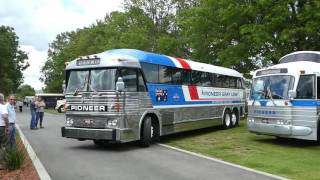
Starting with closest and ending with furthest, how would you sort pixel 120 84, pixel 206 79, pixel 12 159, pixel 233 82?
pixel 12 159
pixel 120 84
pixel 206 79
pixel 233 82

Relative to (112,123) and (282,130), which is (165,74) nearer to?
(112,123)

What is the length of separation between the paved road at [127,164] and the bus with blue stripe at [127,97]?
640 mm

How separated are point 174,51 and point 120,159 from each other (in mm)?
34958

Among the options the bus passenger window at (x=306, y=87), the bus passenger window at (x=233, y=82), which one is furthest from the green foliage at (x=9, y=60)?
the bus passenger window at (x=306, y=87)

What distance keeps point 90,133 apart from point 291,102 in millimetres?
6701

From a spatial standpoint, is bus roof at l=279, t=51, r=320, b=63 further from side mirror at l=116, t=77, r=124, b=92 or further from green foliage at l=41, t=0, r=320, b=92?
side mirror at l=116, t=77, r=124, b=92

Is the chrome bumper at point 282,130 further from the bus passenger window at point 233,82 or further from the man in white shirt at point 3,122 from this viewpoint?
the man in white shirt at point 3,122

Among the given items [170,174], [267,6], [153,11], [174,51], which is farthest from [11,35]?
[170,174]

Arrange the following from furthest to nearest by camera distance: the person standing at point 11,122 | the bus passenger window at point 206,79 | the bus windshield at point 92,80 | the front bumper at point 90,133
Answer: the bus passenger window at point 206,79, the bus windshield at point 92,80, the front bumper at point 90,133, the person standing at point 11,122

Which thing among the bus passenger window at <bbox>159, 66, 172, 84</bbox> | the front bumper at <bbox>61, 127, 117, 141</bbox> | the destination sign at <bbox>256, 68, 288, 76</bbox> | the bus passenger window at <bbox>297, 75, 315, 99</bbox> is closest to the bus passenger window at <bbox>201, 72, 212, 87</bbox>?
the bus passenger window at <bbox>159, 66, 172, 84</bbox>

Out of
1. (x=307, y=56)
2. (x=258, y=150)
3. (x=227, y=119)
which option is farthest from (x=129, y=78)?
(x=227, y=119)

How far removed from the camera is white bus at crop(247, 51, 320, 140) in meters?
16.7

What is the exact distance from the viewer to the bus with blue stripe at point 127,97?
1575 cm

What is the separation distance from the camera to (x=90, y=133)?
1584cm
